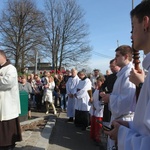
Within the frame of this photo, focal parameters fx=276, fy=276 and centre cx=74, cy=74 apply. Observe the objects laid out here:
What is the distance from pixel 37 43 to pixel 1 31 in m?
4.11

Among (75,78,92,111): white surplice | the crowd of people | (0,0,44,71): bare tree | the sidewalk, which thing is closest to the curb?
the sidewalk

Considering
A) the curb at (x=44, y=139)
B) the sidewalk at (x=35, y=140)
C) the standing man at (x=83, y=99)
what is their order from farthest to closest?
1. the standing man at (x=83, y=99)
2. the curb at (x=44, y=139)
3. the sidewalk at (x=35, y=140)

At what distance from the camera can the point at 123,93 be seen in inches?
135

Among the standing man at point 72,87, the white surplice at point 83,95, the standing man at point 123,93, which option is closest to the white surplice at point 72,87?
Result: the standing man at point 72,87

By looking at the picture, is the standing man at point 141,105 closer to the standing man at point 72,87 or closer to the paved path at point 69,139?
the paved path at point 69,139

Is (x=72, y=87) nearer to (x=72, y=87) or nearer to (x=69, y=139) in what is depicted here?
(x=72, y=87)

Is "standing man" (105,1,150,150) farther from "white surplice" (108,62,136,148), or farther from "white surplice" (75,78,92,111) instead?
"white surplice" (75,78,92,111)

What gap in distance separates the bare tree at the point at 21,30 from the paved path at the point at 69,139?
2251 centimetres

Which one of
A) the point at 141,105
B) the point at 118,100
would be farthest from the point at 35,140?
the point at 141,105

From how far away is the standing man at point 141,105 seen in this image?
54.9 inches

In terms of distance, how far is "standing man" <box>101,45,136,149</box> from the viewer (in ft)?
11.1

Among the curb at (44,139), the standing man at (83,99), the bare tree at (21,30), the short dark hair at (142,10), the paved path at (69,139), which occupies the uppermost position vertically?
the bare tree at (21,30)

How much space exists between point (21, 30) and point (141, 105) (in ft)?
99.7

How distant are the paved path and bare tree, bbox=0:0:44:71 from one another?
22.5 metres
